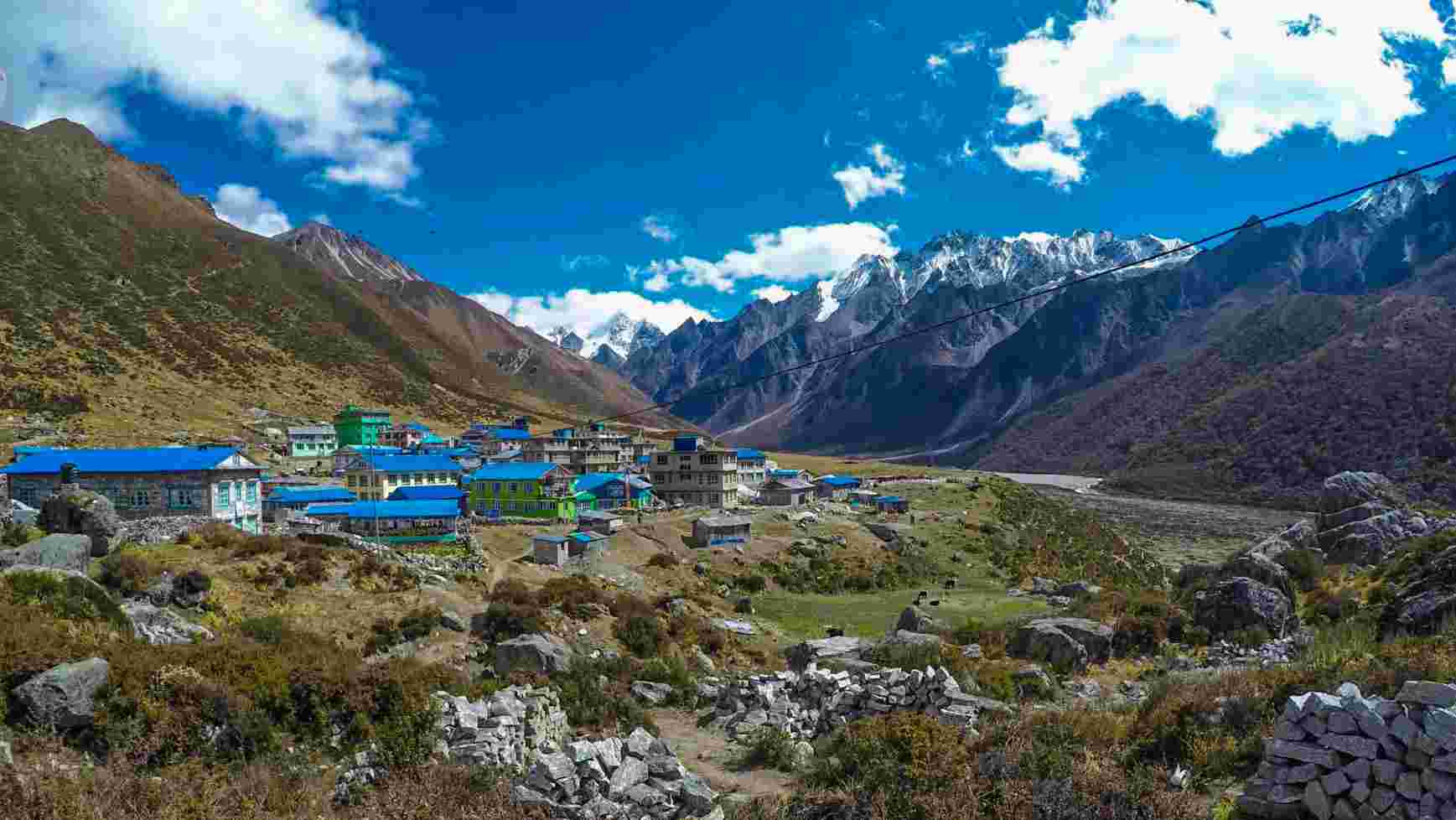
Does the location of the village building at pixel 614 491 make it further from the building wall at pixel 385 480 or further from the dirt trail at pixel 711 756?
the dirt trail at pixel 711 756

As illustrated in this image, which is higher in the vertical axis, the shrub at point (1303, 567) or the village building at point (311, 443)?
the village building at point (311, 443)

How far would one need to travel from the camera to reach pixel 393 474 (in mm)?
64500

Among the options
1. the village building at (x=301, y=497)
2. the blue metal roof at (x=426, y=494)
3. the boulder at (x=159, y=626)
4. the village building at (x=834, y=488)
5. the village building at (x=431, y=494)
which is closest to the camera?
the boulder at (x=159, y=626)

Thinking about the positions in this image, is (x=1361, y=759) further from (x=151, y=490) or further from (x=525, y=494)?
(x=525, y=494)

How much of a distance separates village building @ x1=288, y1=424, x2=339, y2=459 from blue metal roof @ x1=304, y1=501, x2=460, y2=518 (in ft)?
125

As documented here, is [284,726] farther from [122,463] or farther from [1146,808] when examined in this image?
[122,463]

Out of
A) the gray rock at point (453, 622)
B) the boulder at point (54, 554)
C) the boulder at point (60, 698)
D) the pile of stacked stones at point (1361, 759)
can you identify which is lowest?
the gray rock at point (453, 622)

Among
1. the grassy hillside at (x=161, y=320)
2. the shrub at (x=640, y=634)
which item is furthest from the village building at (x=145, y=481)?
the grassy hillside at (x=161, y=320)

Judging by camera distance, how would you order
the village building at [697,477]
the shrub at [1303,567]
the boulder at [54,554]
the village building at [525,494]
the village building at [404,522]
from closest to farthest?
1. the boulder at [54,554]
2. the shrub at [1303,567]
3. the village building at [404,522]
4. the village building at [525,494]
5. the village building at [697,477]

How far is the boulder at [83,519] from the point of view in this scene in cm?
2995

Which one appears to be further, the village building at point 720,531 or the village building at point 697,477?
the village building at point 697,477

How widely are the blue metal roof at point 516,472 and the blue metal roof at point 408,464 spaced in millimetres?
4912

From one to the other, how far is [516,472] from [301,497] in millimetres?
13632

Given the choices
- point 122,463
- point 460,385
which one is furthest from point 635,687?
point 460,385
